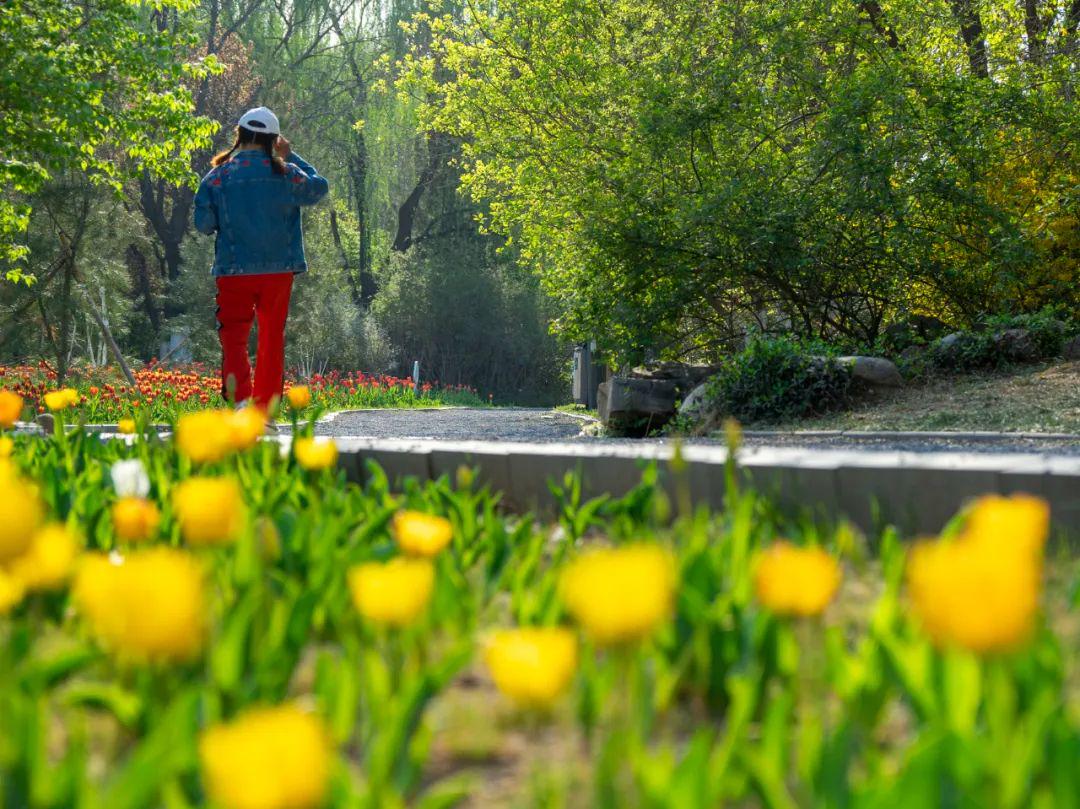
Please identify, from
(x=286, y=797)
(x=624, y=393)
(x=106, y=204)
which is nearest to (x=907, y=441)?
(x=624, y=393)

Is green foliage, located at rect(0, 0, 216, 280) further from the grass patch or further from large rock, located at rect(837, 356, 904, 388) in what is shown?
large rock, located at rect(837, 356, 904, 388)

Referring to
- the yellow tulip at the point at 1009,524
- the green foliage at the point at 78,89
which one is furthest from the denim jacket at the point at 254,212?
the yellow tulip at the point at 1009,524

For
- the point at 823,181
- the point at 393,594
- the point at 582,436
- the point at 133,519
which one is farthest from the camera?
the point at 823,181

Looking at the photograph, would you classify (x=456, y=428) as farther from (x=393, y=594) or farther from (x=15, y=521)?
(x=393, y=594)


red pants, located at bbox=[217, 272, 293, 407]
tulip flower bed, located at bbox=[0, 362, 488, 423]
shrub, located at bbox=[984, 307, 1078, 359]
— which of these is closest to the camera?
red pants, located at bbox=[217, 272, 293, 407]

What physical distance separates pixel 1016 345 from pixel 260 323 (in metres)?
7.58

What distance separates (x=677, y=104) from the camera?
11.8 m

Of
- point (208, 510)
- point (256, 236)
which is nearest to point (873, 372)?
point (256, 236)

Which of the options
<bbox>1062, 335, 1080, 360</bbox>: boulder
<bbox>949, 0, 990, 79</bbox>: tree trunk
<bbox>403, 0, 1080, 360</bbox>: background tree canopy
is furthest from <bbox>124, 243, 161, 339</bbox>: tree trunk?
<bbox>1062, 335, 1080, 360</bbox>: boulder

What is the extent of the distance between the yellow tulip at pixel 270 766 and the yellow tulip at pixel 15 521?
0.76 m

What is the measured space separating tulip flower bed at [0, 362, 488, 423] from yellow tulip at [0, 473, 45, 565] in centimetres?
208

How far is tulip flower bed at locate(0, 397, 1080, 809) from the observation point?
92 cm

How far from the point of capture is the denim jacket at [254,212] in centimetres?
629

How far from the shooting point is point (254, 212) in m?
6.30
